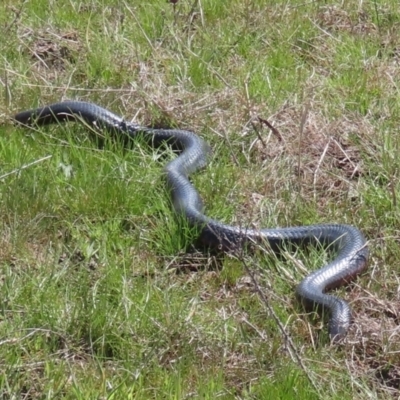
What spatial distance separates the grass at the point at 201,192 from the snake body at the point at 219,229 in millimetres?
62

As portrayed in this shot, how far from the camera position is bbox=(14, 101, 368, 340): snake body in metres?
3.88

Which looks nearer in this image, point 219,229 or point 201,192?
point 219,229

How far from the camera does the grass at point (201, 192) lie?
3.45 m

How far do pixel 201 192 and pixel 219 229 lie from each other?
44 centimetres

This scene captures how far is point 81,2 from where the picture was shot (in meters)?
6.89

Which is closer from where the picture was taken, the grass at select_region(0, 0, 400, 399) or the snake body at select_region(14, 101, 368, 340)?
the grass at select_region(0, 0, 400, 399)

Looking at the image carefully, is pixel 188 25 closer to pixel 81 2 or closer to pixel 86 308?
pixel 81 2

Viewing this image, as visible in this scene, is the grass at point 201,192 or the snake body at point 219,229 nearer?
the grass at point 201,192

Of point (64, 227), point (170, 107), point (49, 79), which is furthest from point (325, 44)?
point (64, 227)

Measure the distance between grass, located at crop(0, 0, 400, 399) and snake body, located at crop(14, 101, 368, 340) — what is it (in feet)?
0.20

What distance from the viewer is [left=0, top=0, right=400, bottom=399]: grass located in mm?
3445

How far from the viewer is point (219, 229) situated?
443 cm

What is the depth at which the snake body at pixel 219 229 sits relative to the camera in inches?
153

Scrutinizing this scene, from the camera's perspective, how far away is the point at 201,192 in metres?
4.84
